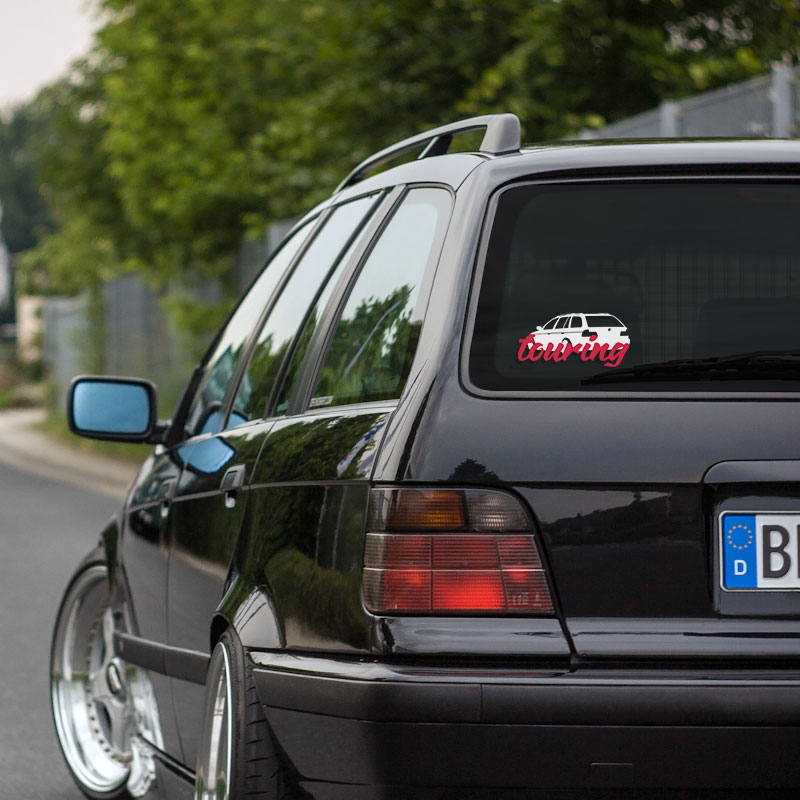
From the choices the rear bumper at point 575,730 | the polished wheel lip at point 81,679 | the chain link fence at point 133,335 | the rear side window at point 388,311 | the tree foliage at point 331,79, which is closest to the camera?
the rear bumper at point 575,730

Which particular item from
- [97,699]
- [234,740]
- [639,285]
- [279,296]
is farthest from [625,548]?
[97,699]

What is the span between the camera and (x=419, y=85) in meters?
16.3

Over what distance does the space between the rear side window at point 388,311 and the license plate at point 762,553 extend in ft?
2.13

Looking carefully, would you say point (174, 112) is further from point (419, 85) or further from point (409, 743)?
point (409, 743)

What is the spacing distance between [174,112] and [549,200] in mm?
19419

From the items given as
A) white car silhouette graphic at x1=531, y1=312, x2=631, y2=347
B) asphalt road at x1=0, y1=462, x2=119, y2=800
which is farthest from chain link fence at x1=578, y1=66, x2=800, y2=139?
white car silhouette graphic at x1=531, y1=312, x2=631, y2=347

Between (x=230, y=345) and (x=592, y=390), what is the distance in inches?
72.1

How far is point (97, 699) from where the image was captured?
16.7 ft

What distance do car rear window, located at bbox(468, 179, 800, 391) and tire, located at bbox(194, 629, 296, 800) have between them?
2.48ft

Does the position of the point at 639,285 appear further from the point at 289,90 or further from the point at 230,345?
the point at 289,90

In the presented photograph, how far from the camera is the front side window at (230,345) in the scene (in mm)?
4418

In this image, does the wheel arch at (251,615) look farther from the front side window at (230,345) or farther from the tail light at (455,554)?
the front side window at (230,345)

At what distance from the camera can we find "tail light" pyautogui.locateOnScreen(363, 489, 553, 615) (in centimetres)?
290

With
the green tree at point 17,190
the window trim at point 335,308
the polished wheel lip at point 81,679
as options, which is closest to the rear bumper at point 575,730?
the window trim at point 335,308
